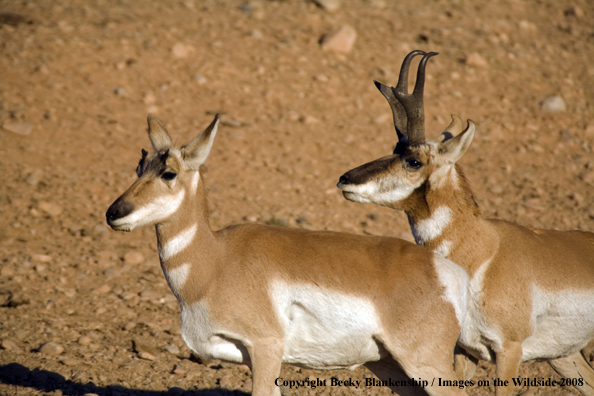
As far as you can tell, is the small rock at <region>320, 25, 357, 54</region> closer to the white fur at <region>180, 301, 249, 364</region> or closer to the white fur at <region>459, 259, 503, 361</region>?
the white fur at <region>459, 259, 503, 361</region>

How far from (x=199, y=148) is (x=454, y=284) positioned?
2.40m

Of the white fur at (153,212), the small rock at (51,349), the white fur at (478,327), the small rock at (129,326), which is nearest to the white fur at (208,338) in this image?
the white fur at (153,212)

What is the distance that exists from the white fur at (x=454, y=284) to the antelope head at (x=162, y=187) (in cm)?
217

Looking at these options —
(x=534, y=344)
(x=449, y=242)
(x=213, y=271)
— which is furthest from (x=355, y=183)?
(x=534, y=344)

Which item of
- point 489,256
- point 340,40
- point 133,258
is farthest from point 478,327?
point 340,40

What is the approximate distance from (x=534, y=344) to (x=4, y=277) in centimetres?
688

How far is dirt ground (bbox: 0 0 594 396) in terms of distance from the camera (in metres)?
7.87

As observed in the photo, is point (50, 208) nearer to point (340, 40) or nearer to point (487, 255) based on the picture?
point (487, 255)

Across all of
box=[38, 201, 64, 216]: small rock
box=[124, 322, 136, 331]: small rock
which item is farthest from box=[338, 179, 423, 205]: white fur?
box=[38, 201, 64, 216]: small rock

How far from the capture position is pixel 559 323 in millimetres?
6332

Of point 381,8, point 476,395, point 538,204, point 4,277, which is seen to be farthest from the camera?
point 381,8

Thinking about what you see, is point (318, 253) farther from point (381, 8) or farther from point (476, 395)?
point (381, 8)

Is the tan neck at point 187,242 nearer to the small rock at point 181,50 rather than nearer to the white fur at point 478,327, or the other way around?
the white fur at point 478,327

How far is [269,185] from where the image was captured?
448 inches
